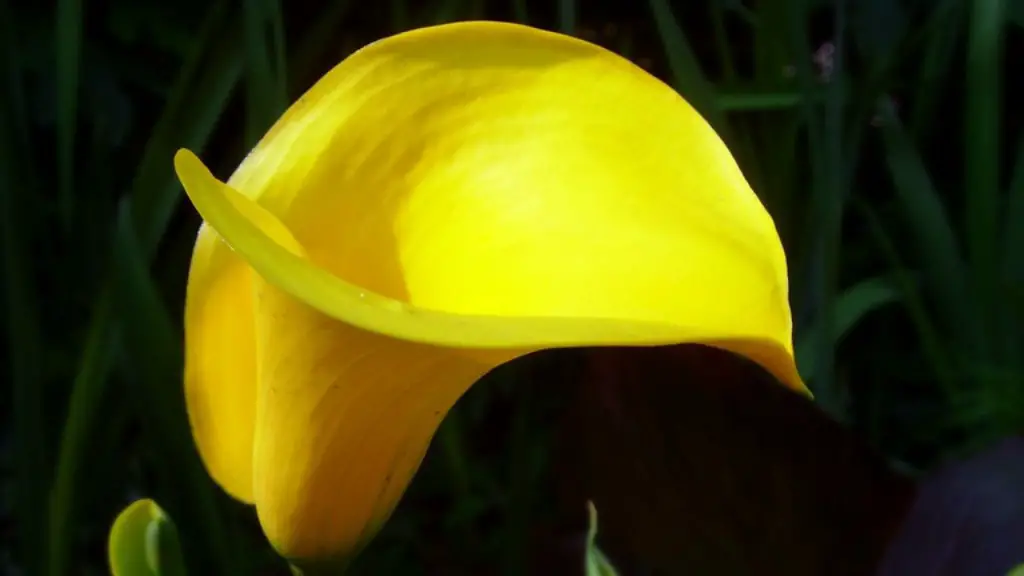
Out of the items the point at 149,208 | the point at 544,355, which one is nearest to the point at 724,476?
the point at 544,355

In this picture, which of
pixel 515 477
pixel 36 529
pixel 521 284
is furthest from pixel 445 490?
pixel 521 284

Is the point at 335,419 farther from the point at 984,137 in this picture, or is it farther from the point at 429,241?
the point at 984,137

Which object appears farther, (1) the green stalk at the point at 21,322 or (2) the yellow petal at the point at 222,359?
(1) the green stalk at the point at 21,322

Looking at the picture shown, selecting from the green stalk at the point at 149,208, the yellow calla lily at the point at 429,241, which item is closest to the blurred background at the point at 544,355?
the green stalk at the point at 149,208

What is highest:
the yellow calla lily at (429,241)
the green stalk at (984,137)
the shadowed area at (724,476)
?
the yellow calla lily at (429,241)

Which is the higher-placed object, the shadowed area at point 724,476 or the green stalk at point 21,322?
the green stalk at point 21,322

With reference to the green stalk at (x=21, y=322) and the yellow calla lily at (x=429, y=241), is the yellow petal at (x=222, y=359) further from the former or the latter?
the green stalk at (x=21, y=322)

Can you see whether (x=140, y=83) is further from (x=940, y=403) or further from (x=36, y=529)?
(x=940, y=403)
